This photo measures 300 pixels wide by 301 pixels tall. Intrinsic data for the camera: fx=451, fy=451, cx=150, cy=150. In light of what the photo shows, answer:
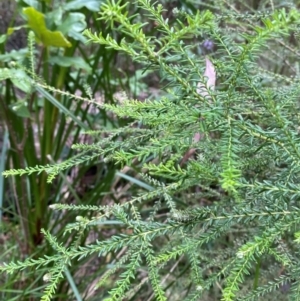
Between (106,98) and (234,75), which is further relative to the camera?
(106,98)

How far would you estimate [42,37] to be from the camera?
0.83 m

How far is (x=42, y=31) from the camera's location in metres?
0.82

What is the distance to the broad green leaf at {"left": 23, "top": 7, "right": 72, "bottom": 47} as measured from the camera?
31.1 inches

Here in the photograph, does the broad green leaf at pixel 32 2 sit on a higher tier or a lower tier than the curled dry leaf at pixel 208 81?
lower

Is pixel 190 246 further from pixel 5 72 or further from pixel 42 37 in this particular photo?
pixel 42 37

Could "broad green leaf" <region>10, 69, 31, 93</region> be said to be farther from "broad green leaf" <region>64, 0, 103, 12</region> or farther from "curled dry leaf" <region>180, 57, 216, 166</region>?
"curled dry leaf" <region>180, 57, 216, 166</region>

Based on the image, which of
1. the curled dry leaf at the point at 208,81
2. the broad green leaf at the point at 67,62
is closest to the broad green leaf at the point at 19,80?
the broad green leaf at the point at 67,62

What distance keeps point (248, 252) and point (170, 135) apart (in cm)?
13

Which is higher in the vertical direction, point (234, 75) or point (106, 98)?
point (234, 75)

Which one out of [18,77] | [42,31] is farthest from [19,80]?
[42,31]

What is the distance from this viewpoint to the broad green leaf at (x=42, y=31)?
31.1 inches

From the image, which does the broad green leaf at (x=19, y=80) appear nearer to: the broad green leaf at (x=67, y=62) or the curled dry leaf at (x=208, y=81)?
the broad green leaf at (x=67, y=62)

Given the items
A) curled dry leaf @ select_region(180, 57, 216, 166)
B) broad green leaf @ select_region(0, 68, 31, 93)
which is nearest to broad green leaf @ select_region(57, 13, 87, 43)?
broad green leaf @ select_region(0, 68, 31, 93)

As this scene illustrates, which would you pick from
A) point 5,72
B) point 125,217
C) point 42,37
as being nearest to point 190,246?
point 125,217
